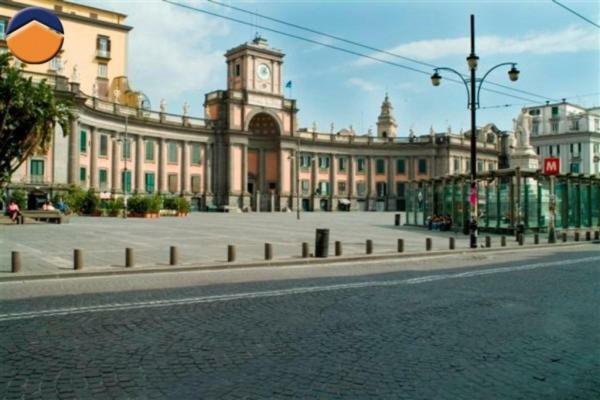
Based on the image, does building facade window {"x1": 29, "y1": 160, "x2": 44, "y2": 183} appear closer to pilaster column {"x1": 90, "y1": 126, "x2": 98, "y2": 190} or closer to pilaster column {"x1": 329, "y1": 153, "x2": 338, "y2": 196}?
pilaster column {"x1": 90, "y1": 126, "x2": 98, "y2": 190}

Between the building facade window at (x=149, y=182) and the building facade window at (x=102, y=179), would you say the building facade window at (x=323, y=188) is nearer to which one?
the building facade window at (x=149, y=182)

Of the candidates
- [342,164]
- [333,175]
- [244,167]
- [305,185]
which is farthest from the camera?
[342,164]

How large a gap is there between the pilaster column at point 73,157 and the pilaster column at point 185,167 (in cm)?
1843

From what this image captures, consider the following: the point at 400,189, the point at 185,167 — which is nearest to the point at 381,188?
the point at 400,189

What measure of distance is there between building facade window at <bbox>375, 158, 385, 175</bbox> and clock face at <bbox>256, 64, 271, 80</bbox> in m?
24.3

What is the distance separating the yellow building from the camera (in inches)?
2336

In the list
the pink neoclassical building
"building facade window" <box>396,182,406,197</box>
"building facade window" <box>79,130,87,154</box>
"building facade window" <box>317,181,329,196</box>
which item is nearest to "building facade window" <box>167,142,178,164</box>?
the pink neoclassical building

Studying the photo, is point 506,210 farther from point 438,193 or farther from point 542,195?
point 438,193

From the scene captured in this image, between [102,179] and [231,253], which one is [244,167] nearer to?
[102,179]

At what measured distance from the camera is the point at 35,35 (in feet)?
21.5

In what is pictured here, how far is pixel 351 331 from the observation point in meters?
7.21

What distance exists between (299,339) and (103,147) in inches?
2204

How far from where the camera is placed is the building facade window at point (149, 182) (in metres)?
64.1

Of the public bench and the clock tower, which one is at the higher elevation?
the clock tower
